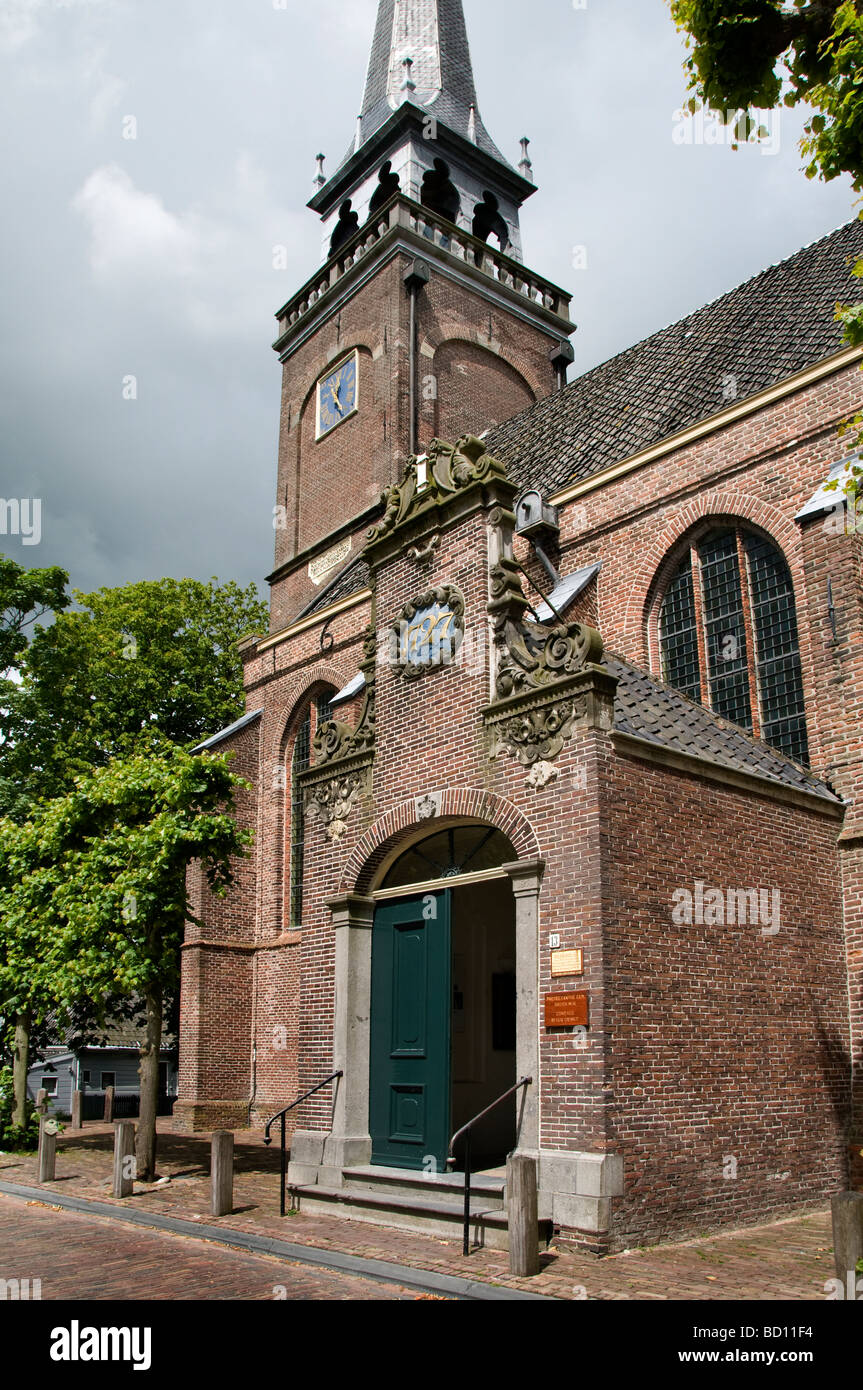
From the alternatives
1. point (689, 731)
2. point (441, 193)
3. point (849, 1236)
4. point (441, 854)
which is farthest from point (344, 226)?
point (849, 1236)

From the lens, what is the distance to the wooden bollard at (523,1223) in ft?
24.8

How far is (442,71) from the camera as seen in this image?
105 ft

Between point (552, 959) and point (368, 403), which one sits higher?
point (368, 403)

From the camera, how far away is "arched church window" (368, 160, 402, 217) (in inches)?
1158

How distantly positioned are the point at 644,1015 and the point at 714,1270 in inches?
78.3

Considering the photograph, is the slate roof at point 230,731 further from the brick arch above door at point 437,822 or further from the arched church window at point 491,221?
the arched church window at point 491,221

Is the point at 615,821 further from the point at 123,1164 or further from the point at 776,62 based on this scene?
the point at 123,1164

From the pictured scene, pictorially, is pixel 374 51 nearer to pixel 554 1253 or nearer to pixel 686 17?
pixel 686 17

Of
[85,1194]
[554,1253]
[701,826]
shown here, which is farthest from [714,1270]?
[85,1194]

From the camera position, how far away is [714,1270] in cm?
755

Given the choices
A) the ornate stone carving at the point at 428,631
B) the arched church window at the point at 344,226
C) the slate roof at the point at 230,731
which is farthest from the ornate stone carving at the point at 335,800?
the arched church window at the point at 344,226

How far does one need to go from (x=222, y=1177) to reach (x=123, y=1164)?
86.9 inches

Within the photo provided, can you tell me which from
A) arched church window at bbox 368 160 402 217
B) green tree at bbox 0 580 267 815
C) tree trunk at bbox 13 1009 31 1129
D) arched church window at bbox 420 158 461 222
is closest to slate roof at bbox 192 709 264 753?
green tree at bbox 0 580 267 815

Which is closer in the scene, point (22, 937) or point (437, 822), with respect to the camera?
point (437, 822)
